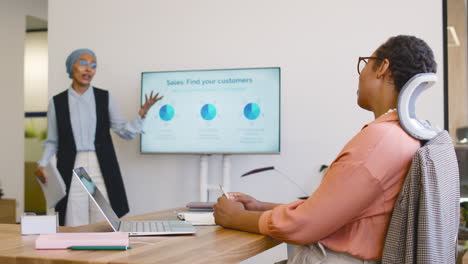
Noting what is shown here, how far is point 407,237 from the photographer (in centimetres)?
153

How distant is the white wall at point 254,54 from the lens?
4.23 m

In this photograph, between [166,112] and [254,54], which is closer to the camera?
[166,112]

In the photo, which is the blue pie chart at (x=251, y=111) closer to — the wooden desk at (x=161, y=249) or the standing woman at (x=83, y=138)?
the standing woman at (x=83, y=138)

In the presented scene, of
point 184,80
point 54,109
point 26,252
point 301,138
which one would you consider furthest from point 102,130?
point 26,252

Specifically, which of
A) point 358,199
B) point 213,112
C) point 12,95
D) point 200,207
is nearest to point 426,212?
point 358,199

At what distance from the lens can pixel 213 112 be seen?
14.1 feet

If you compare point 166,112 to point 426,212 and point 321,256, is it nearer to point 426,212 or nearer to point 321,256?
point 321,256

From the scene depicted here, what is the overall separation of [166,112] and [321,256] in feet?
9.41

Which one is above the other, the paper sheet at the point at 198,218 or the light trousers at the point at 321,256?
the paper sheet at the point at 198,218

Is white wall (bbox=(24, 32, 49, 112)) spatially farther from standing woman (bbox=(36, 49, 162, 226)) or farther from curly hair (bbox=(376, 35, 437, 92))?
curly hair (bbox=(376, 35, 437, 92))

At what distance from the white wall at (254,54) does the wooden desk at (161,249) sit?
8.22ft

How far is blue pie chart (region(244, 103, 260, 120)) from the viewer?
4180 millimetres

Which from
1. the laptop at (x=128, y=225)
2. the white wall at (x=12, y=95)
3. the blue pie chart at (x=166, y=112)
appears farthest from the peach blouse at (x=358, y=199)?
the white wall at (x=12, y=95)

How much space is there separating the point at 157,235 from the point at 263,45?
2909 millimetres
